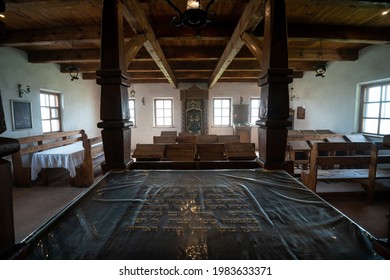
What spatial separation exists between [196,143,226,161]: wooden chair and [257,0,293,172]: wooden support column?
148 centimetres

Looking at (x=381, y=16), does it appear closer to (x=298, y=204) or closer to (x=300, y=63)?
(x=300, y=63)

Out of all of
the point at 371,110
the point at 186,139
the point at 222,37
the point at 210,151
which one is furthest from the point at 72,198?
the point at 371,110

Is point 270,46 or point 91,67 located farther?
point 91,67

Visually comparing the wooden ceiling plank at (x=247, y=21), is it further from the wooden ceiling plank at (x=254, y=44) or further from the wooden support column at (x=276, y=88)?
the wooden support column at (x=276, y=88)

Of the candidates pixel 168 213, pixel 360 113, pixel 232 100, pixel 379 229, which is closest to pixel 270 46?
pixel 168 213

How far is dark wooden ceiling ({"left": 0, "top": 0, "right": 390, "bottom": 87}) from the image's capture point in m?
2.35

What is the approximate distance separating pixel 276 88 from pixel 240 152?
4.10 ft

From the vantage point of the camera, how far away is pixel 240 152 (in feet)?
9.30

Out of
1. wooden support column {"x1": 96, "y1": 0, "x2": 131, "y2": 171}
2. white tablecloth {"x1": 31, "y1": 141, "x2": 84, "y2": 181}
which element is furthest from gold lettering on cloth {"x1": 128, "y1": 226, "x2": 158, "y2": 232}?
white tablecloth {"x1": 31, "y1": 141, "x2": 84, "y2": 181}

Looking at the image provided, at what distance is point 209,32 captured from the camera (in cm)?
315

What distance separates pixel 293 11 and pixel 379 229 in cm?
300

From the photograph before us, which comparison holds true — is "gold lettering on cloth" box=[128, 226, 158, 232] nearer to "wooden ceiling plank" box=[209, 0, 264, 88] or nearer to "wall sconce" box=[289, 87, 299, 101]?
"wooden ceiling plank" box=[209, 0, 264, 88]
